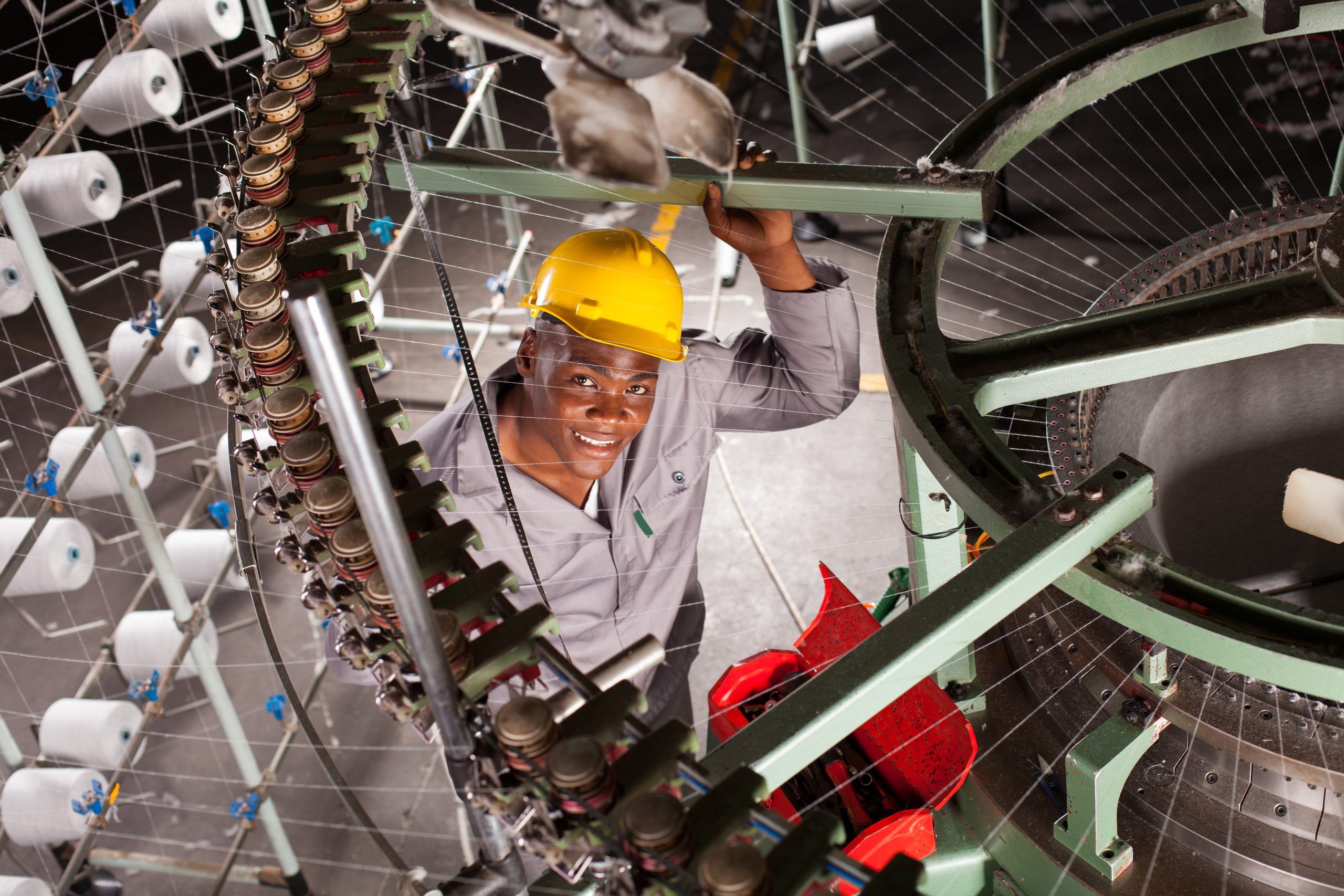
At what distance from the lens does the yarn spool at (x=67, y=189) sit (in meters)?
4.05

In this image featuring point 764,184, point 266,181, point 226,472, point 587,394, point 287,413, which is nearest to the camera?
point 287,413

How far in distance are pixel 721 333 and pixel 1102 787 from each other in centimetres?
452

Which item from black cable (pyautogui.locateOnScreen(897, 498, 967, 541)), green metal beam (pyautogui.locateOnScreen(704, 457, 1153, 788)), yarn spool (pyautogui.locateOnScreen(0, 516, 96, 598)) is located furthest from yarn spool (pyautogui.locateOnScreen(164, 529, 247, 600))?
green metal beam (pyautogui.locateOnScreen(704, 457, 1153, 788))

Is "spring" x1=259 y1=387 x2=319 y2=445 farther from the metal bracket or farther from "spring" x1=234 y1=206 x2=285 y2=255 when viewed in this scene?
the metal bracket

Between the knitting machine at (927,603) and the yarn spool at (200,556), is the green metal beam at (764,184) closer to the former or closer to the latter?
the knitting machine at (927,603)

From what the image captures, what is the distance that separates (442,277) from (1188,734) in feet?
6.50

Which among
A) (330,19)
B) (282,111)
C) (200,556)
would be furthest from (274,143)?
(200,556)

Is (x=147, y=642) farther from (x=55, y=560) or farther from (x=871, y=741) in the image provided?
(x=871, y=741)

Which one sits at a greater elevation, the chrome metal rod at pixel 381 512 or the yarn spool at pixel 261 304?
the yarn spool at pixel 261 304

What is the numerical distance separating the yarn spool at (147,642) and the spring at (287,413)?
2.56 metres

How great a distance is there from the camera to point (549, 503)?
353 centimetres

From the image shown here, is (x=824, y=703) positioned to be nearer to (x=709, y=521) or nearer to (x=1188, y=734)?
(x=1188, y=734)

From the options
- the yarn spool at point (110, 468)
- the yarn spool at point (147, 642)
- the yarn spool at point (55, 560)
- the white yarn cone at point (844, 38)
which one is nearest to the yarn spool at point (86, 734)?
the yarn spool at point (147, 642)

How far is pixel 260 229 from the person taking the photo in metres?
2.38
